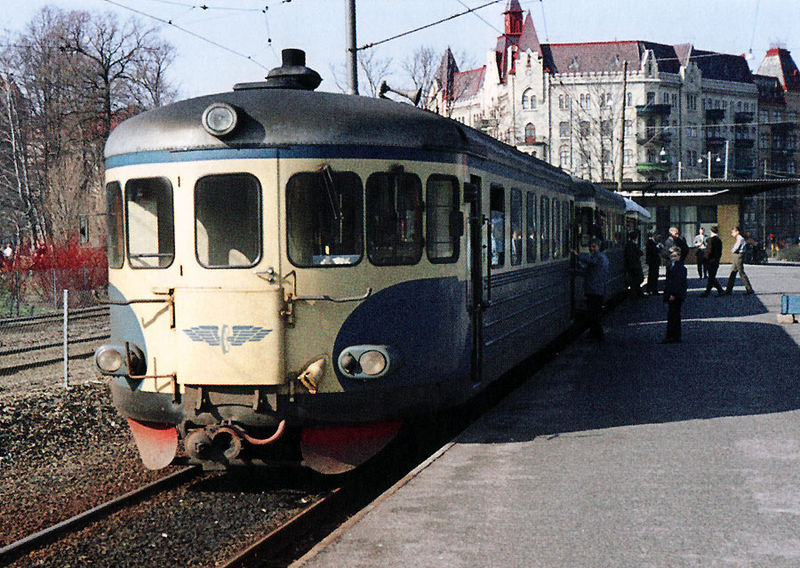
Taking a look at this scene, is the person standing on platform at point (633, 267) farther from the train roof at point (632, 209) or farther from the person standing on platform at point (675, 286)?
the person standing on platform at point (675, 286)

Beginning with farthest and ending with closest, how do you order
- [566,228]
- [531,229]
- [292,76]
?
[566,228] < [531,229] < [292,76]

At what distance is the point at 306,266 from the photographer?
7.38 meters

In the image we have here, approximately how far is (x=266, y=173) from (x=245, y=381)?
156 centimetres

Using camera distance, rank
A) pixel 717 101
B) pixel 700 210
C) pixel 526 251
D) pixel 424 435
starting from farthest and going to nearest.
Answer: pixel 717 101 < pixel 700 210 < pixel 526 251 < pixel 424 435

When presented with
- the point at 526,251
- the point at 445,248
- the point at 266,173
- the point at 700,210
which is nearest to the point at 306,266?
the point at 266,173

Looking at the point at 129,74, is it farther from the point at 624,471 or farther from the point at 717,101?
the point at 717,101

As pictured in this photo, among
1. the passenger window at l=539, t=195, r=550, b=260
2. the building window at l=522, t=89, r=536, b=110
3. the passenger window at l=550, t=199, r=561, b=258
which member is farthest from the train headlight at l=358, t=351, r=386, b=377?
the building window at l=522, t=89, r=536, b=110

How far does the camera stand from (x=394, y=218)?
25.4 feet

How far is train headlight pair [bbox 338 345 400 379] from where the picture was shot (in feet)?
24.3

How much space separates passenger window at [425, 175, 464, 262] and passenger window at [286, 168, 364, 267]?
707 millimetres

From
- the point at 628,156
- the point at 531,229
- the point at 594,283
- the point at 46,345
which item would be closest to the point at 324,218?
the point at 531,229

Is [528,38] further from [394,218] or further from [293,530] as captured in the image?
[293,530]

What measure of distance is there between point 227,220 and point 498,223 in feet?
11.3

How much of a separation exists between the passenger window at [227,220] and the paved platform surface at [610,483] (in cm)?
212
